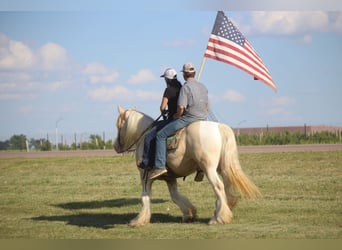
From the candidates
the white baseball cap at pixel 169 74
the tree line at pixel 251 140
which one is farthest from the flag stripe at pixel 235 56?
the tree line at pixel 251 140

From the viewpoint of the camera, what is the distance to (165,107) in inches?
448

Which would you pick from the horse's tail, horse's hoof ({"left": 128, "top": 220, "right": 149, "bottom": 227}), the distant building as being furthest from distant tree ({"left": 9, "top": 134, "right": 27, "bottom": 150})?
the horse's tail

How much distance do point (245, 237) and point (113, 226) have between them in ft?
8.37

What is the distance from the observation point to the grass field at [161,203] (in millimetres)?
10766

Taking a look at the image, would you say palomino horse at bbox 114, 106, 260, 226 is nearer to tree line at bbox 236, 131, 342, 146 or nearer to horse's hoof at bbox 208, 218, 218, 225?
horse's hoof at bbox 208, 218, 218, 225

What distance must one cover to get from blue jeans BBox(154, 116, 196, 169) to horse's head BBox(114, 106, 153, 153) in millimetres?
791

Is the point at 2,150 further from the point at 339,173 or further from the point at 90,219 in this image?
the point at 90,219

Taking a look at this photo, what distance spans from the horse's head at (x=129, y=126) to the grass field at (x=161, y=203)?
1.39 metres

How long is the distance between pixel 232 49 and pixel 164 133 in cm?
292

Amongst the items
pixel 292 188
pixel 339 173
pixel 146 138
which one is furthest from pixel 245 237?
pixel 339 173

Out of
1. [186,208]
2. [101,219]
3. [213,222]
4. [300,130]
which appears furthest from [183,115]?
[300,130]

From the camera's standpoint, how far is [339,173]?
1888cm

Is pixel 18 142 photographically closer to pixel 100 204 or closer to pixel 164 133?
pixel 100 204

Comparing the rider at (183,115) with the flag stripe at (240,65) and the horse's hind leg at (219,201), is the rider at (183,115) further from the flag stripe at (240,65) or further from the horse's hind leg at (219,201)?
the flag stripe at (240,65)
